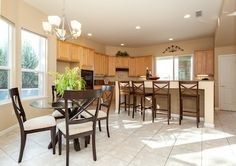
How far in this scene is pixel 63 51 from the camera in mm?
5031

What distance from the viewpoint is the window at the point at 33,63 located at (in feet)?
12.6

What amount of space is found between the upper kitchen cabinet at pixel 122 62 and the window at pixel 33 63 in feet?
12.5

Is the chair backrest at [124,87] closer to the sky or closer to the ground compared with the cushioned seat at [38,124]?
closer to the sky

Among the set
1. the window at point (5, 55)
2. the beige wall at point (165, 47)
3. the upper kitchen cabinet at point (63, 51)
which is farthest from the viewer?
the beige wall at point (165, 47)

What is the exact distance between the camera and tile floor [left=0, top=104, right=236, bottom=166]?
2041 millimetres

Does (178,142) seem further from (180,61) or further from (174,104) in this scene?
(180,61)

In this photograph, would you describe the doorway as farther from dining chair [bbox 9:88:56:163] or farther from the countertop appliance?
dining chair [bbox 9:88:56:163]

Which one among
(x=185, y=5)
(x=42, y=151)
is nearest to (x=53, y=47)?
(x=42, y=151)

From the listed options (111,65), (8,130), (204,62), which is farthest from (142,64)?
(8,130)

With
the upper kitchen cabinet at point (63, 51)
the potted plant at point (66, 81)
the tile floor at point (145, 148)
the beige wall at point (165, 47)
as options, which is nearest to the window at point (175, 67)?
the beige wall at point (165, 47)

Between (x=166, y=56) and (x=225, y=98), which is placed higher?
(x=166, y=56)

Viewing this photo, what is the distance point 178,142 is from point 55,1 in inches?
153

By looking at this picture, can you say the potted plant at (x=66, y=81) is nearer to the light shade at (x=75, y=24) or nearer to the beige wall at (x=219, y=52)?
the light shade at (x=75, y=24)

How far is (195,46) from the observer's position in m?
6.42
